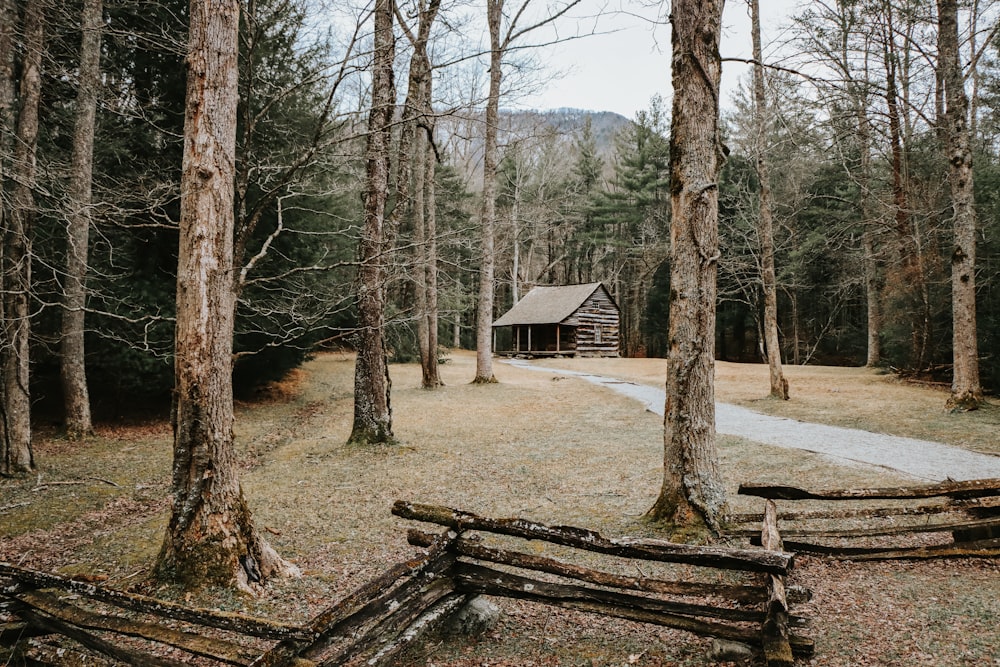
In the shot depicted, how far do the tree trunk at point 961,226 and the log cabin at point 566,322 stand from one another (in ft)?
80.4

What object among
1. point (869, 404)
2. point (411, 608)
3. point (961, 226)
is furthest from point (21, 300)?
point (869, 404)

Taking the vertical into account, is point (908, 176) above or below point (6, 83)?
above

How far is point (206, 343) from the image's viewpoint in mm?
4191

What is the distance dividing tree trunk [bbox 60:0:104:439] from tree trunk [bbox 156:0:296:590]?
6560mm

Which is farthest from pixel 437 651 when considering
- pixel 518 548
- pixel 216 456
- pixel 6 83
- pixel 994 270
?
pixel 994 270

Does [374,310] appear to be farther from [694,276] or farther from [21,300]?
[694,276]

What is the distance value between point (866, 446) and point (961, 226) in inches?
258

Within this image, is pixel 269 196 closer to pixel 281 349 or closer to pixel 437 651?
pixel 437 651

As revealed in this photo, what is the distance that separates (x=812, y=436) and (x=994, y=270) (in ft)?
33.7

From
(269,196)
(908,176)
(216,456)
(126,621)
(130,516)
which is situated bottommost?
(130,516)

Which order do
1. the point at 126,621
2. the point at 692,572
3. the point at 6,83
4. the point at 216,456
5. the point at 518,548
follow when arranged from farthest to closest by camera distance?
1. the point at 6,83
2. the point at 518,548
3. the point at 692,572
4. the point at 216,456
5. the point at 126,621

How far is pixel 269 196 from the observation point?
17.3ft


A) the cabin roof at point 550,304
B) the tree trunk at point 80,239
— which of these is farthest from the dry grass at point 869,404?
the tree trunk at point 80,239

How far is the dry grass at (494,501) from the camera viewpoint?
141 inches
